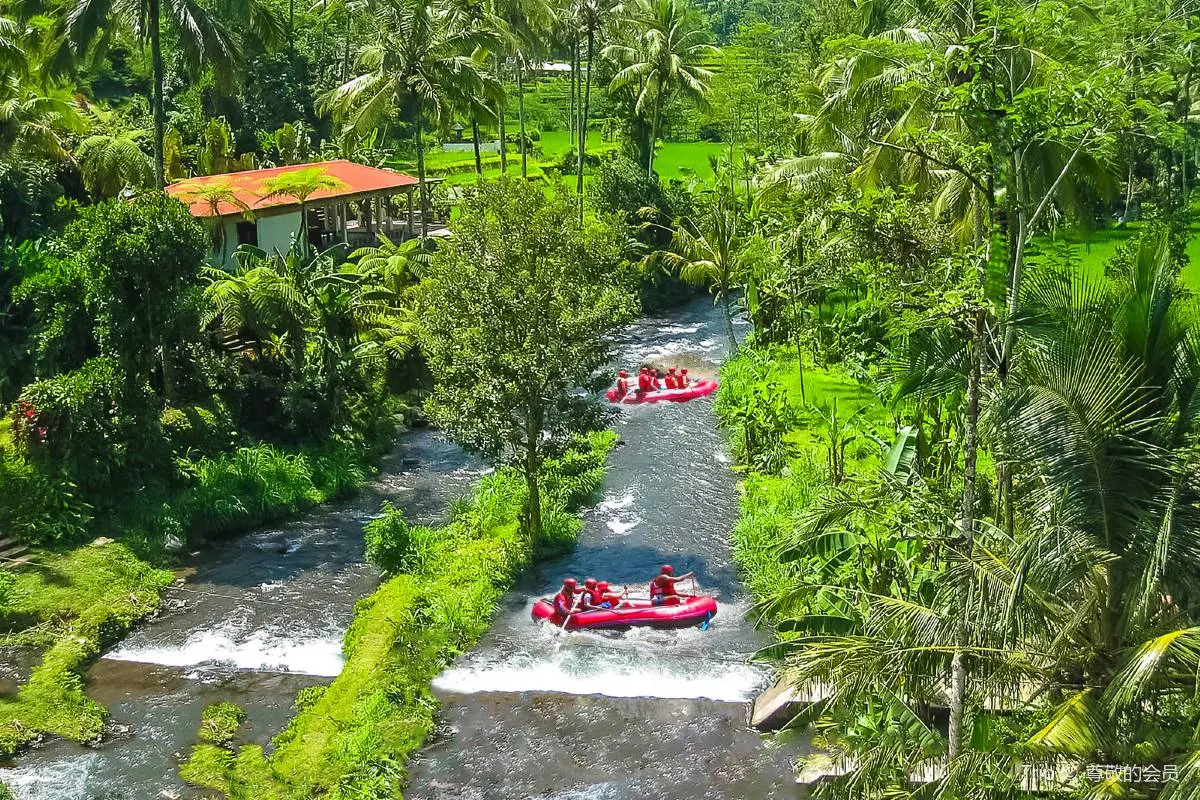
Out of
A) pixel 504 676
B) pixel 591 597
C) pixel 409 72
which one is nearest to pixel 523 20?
pixel 409 72

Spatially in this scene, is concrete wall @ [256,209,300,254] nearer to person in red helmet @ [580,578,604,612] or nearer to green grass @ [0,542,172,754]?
green grass @ [0,542,172,754]

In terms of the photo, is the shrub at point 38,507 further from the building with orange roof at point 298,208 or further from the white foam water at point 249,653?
the building with orange roof at point 298,208

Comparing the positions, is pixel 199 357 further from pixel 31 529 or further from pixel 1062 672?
pixel 1062 672

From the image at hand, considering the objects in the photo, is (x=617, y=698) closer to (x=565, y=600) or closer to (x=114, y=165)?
(x=565, y=600)

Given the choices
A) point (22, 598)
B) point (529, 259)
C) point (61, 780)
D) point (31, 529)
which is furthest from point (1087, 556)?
point (31, 529)

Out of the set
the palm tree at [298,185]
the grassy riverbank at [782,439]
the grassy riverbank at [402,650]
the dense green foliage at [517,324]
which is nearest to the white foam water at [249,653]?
the grassy riverbank at [402,650]
